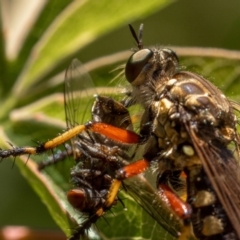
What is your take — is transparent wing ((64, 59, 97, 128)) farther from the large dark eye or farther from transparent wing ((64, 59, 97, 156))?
the large dark eye

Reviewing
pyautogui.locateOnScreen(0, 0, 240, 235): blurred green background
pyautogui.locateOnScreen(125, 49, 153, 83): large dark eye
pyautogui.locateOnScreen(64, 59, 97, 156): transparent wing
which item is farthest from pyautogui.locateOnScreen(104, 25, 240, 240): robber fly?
pyautogui.locateOnScreen(0, 0, 240, 235): blurred green background

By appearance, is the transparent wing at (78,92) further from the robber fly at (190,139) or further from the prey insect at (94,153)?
the robber fly at (190,139)

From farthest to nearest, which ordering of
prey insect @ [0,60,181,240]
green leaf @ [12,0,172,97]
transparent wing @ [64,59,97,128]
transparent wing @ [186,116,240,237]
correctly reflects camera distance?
green leaf @ [12,0,172,97]
transparent wing @ [64,59,97,128]
prey insect @ [0,60,181,240]
transparent wing @ [186,116,240,237]

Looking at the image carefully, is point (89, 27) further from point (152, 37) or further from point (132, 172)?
point (152, 37)

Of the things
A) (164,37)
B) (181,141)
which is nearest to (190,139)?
(181,141)

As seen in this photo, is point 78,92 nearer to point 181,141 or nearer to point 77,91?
point 77,91

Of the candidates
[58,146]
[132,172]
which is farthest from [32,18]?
[132,172]
